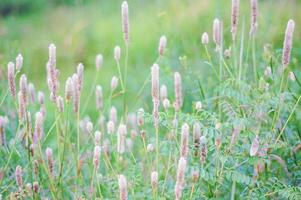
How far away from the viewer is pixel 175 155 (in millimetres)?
1475

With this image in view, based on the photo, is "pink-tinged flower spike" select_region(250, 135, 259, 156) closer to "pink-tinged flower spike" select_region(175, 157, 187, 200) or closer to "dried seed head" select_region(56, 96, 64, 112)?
"pink-tinged flower spike" select_region(175, 157, 187, 200)

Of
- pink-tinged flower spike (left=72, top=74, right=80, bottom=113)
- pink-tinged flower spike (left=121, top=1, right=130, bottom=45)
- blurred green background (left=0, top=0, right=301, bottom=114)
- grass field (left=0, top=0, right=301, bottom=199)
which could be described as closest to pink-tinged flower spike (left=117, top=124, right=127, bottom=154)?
grass field (left=0, top=0, right=301, bottom=199)

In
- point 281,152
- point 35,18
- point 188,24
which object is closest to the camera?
point 281,152

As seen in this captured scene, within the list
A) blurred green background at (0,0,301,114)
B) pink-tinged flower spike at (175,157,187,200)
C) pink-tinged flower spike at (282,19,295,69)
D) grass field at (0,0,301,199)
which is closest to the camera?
pink-tinged flower spike at (175,157,187,200)

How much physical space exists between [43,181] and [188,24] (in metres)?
2.44

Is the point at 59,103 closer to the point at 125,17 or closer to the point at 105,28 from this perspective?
the point at 125,17

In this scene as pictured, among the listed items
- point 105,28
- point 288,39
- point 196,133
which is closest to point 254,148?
point 196,133

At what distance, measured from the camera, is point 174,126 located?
1483 mm

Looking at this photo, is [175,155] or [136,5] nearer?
[175,155]

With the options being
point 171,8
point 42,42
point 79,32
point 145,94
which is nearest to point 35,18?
point 42,42

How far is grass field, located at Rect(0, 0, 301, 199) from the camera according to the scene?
1.48 metres

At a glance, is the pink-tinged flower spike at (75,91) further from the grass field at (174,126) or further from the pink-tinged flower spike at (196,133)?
the pink-tinged flower spike at (196,133)

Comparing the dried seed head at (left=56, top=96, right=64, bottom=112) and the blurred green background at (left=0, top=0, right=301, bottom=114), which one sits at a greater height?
the dried seed head at (left=56, top=96, right=64, bottom=112)

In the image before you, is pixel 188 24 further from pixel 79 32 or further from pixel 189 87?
pixel 189 87
